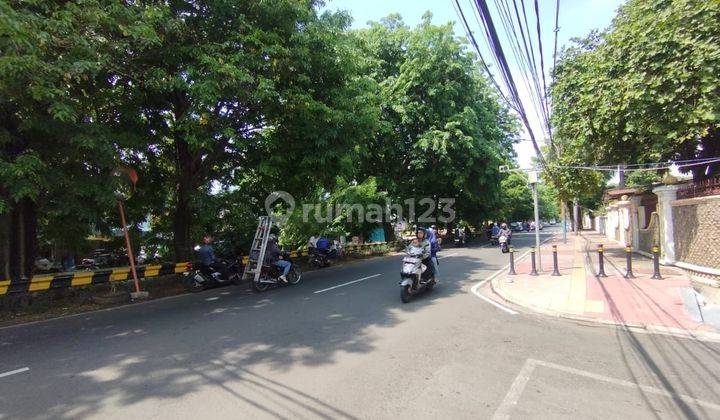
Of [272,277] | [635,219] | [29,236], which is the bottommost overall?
[272,277]

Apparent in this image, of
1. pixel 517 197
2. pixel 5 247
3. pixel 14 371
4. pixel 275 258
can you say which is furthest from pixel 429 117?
pixel 517 197

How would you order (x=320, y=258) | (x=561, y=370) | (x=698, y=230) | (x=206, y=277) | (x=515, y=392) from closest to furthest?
1. (x=515, y=392)
2. (x=561, y=370)
3. (x=698, y=230)
4. (x=206, y=277)
5. (x=320, y=258)

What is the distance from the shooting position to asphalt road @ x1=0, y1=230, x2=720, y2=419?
3.94 metres

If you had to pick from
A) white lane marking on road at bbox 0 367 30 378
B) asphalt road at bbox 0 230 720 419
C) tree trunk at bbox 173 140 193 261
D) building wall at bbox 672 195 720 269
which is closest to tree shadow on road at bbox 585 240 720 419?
asphalt road at bbox 0 230 720 419

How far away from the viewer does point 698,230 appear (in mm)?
10969

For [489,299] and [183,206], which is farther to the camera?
[183,206]

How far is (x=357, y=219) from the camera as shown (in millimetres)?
20391

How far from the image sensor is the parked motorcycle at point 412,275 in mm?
8867

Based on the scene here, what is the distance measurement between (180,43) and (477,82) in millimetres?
21302

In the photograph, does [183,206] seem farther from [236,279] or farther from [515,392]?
[515,392]

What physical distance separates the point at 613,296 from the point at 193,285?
10.1 m

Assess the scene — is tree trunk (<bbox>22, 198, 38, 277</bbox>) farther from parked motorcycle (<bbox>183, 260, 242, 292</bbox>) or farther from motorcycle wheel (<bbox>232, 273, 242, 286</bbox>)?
motorcycle wheel (<bbox>232, 273, 242, 286</bbox>)

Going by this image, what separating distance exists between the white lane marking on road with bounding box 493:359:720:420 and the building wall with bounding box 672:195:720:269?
779 centimetres

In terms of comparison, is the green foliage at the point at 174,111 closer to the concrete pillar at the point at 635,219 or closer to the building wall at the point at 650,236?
the building wall at the point at 650,236
